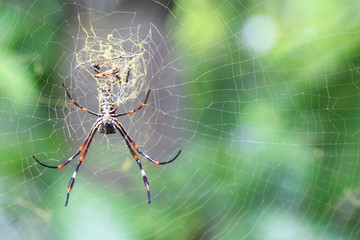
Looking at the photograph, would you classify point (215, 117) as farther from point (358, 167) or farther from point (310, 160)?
point (358, 167)

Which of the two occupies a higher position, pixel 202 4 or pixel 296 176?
pixel 202 4

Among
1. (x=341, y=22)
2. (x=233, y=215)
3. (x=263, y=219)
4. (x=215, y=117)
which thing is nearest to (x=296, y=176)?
(x=263, y=219)

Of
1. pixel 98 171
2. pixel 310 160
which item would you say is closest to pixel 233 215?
pixel 310 160

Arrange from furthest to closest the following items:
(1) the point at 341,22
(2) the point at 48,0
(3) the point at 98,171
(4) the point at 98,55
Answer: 1. (3) the point at 98,171
2. (4) the point at 98,55
3. (2) the point at 48,0
4. (1) the point at 341,22

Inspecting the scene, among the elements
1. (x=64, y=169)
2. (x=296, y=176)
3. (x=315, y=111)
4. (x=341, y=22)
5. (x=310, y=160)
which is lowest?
(x=64, y=169)

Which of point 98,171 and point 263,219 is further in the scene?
point 98,171

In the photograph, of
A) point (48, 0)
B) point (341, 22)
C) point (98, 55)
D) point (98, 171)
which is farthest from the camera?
point (98, 171)
